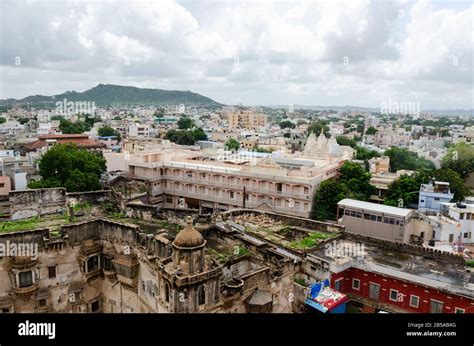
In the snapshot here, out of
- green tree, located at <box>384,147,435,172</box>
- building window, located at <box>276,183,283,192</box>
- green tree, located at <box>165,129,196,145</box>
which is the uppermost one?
green tree, located at <box>165,129,196,145</box>

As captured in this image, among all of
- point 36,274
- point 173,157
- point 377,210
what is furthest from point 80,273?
point 173,157

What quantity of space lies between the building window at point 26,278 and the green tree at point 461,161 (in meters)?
31.0

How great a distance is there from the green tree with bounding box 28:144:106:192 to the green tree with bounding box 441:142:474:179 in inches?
1055

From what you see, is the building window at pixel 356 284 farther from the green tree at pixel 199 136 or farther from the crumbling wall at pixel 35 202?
the green tree at pixel 199 136

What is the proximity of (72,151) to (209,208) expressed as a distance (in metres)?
9.47

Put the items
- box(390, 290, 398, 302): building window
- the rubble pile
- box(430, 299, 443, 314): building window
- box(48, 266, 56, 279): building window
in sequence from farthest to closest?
the rubble pile
box(390, 290, 398, 302): building window
box(430, 299, 443, 314): building window
box(48, 266, 56, 279): building window

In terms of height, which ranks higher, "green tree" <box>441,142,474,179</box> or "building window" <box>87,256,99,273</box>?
"green tree" <box>441,142,474,179</box>

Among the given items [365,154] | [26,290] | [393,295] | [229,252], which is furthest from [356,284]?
[365,154]

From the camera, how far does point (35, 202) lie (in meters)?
13.5

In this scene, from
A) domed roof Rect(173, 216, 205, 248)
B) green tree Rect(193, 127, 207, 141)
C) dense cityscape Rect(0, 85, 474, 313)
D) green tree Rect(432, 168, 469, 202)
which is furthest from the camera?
green tree Rect(193, 127, 207, 141)

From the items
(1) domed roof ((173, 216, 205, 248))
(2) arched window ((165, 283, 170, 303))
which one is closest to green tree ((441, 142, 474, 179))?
(1) domed roof ((173, 216, 205, 248))

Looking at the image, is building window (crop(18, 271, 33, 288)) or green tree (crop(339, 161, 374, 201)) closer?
building window (crop(18, 271, 33, 288))

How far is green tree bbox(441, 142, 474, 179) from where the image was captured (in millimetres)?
31469

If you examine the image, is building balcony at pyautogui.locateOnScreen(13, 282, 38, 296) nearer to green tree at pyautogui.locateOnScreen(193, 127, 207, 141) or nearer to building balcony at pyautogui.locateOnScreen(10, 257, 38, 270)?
building balcony at pyautogui.locateOnScreen(10, 257, 38, 270)
